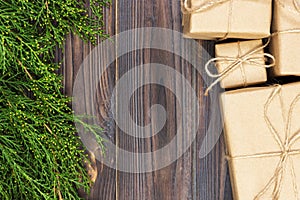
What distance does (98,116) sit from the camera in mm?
1200

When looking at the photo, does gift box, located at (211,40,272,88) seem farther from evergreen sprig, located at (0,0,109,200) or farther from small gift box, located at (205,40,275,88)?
evergreen sprig, located at (0,0,109,200)

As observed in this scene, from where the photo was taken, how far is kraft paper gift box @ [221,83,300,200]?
109cm

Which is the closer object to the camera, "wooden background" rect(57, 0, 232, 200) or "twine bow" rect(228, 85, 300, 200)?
"twine bow" rect(228, 85, 300, 200)

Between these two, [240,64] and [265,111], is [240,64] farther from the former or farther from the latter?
[265,111]

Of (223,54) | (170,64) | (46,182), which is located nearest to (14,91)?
(46,182)

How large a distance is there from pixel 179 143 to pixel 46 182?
32 cm

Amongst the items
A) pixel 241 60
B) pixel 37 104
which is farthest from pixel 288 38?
pixel 37 104

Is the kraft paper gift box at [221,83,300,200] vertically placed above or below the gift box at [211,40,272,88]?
below

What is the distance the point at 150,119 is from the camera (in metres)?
1.20

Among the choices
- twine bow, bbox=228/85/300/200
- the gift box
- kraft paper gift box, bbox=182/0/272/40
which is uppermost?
kraft paper gift box, bbox=182/0/272/40

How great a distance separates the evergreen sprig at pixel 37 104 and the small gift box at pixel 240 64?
0.29 metres

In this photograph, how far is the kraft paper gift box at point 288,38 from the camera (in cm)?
108

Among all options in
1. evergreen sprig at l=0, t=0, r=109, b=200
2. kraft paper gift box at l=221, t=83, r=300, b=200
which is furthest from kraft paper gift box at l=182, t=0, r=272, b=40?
evergreen sprig at l=0, t=0, r=109, b=200

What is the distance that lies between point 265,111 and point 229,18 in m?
0.22
